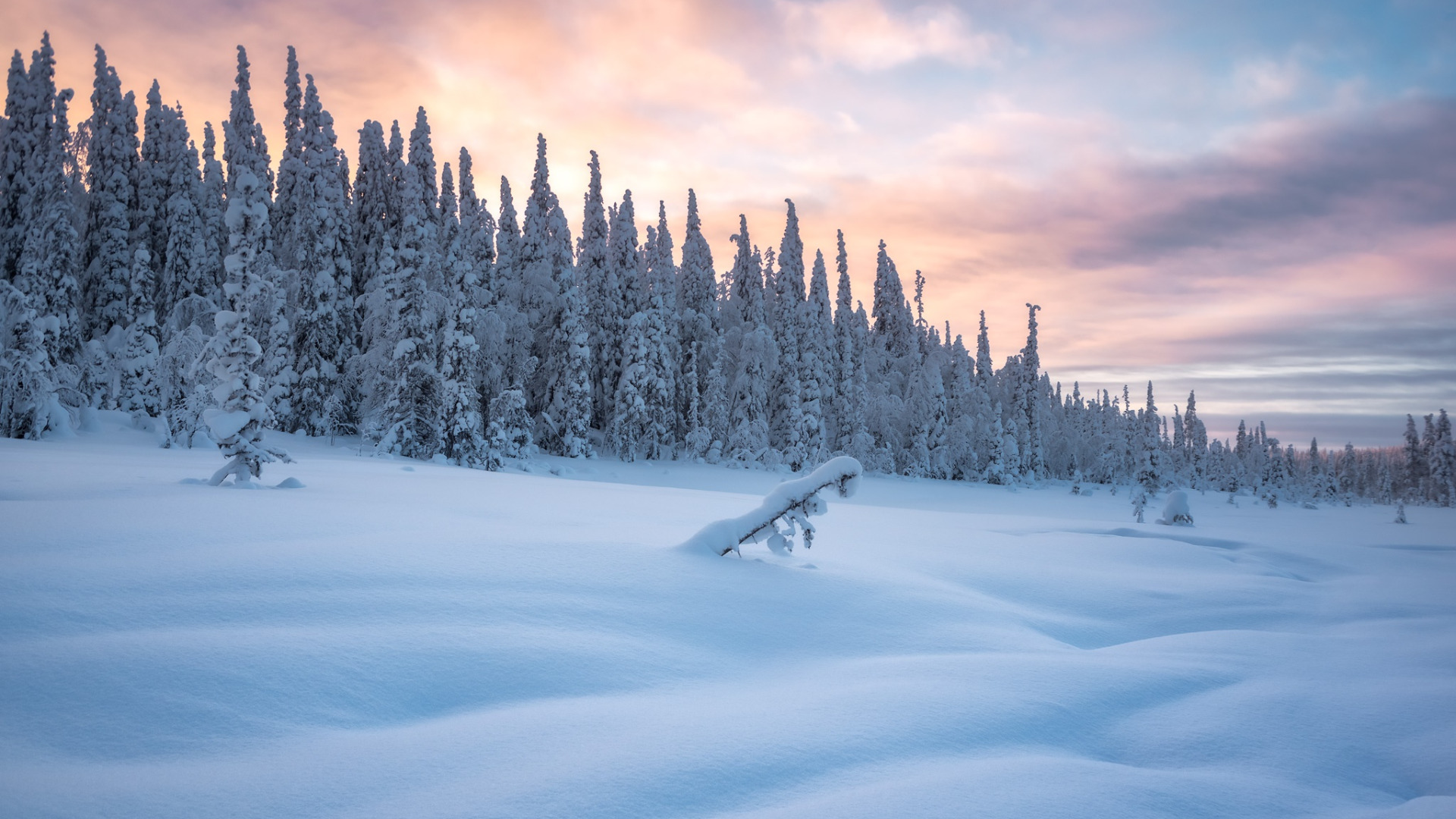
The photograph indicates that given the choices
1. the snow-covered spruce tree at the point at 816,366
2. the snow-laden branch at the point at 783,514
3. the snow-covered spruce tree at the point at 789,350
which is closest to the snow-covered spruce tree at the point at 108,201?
the snow-covered spruce tree at the point at 789,350

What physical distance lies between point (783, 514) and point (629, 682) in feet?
10.5

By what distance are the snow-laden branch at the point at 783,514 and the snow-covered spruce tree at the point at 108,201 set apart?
30.6 metres

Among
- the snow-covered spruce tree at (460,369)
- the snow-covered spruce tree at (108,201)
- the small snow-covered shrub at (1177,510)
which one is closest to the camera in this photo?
the small snow-covered shrub at (1177,510)

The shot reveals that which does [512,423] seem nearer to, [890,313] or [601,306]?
[601,306]

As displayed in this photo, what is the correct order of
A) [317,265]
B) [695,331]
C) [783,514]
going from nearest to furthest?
[783,514], [317,265], [695,331]

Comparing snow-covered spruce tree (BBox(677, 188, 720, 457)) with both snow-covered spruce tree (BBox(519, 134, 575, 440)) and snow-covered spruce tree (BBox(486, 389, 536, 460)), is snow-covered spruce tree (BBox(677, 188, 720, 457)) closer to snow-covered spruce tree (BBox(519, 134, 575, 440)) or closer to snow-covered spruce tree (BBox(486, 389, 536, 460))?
snow-covered spruce tree (BBox(519, 134, 575, 440))

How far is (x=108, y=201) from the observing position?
27234 millimetres

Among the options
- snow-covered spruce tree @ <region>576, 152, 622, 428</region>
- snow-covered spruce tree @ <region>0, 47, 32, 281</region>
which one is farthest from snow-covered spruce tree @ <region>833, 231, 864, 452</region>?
snow-covered spruce tree @ <region>0, 47, 32, 281</region>

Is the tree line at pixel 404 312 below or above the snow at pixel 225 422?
above

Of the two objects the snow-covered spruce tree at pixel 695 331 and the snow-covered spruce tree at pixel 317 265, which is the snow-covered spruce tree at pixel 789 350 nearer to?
the snow-covered spruce tree at pixel 695 331

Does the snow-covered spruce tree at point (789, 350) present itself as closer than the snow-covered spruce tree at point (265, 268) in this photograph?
No

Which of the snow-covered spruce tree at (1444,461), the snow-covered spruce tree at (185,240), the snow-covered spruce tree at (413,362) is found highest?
the snow-covered spruce tree at (185,240)

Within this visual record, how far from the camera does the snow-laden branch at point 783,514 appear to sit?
657 cm

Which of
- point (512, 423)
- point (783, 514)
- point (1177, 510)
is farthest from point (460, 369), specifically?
point (1177, 510)
